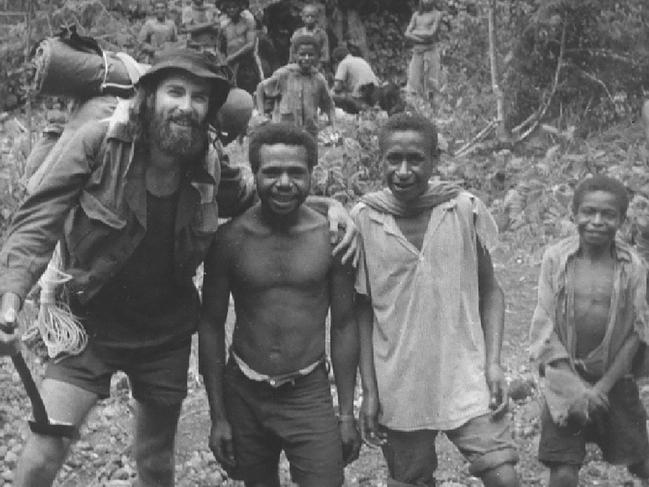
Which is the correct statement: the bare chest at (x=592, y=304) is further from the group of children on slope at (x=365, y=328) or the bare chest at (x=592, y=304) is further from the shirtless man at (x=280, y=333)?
the shirtless man at (x=280, y=333)

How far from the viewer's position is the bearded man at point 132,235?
13.2ft

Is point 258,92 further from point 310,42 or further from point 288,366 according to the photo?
point 288,366

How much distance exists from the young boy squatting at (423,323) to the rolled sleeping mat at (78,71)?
1.11 m

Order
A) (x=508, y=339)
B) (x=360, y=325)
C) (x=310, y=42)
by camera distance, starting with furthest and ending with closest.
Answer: (x=310, y=42) < (x=508, y=339) < (x=360, y=325)

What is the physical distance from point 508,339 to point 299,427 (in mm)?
3214

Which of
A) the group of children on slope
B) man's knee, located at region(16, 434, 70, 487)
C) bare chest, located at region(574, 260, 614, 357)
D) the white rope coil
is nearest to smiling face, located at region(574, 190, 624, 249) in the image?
bare chest, located at region(574, 260, 614, 357)

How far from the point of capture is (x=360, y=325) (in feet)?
14.2

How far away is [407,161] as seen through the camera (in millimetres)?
4203

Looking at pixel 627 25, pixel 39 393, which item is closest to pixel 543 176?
pixel 627 25

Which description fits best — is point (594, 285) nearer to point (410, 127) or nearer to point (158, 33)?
point (410, 127)

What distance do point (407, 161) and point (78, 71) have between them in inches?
52.4

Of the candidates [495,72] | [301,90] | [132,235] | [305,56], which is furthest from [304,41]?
[132,235]

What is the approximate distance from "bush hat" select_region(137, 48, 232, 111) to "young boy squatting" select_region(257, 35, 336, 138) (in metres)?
7.23

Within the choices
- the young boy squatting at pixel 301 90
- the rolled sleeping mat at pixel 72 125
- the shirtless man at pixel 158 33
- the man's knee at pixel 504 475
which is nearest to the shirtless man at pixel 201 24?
the shirtless man at pixel 158 33
